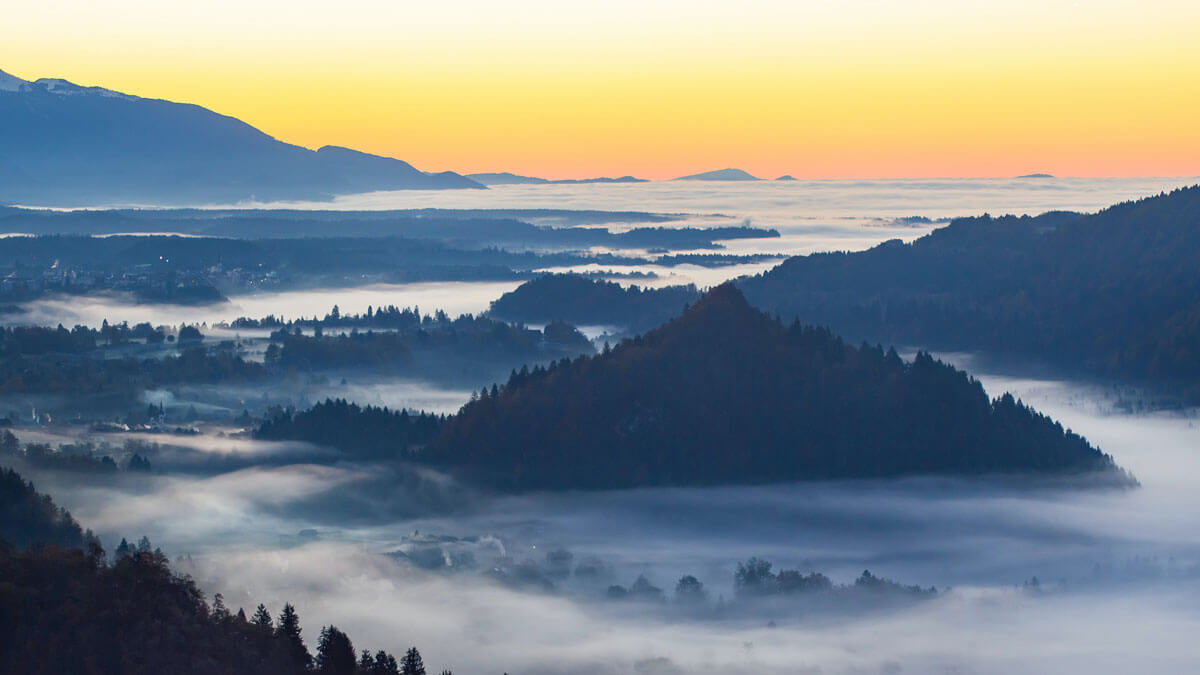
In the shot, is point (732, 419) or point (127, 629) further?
point (732, 419)

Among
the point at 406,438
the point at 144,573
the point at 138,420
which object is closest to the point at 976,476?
the point at 406,438

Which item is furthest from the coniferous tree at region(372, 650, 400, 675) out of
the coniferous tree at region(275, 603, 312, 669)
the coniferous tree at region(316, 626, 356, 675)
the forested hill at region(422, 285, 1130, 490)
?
the forested hill at region(422, 285, 1130, 490)

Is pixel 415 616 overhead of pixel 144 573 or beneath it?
beneath

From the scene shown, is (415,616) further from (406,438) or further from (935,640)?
(406,438)

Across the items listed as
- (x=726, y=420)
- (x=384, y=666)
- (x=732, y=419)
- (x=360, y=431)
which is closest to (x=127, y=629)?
(x=384, y=666)

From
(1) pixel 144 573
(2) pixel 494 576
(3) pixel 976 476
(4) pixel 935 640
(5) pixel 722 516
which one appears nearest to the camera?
(1) pixel 144 573

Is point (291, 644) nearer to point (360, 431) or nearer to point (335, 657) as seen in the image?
point (335, 657)
